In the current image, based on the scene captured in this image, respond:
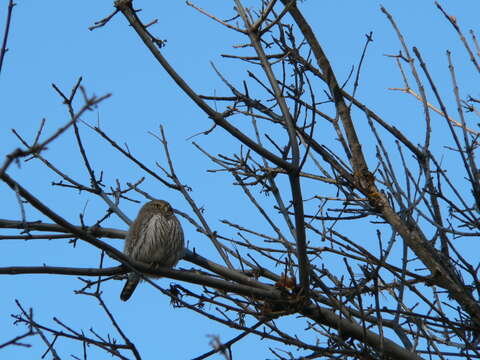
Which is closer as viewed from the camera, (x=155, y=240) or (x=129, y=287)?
(x=155, y=240)

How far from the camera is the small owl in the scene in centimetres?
616

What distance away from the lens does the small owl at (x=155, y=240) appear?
616cm

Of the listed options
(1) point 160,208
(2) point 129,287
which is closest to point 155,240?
(1) point 160,208

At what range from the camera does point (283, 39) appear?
5363 millimetres

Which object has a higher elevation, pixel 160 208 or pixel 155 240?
pixel 160 208

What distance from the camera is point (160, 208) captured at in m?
6.83

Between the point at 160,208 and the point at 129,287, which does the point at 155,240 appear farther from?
the point at 129,287

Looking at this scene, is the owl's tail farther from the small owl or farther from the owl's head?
the owl's head

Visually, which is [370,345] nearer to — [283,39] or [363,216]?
[363,216]

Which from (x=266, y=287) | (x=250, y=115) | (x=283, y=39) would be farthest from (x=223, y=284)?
(x=283, y=39)

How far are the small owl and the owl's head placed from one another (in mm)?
15

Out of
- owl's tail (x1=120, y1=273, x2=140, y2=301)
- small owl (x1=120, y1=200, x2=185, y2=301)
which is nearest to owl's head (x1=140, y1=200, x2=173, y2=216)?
small owl (x1=120, y1=200, x2=185, y2=301)

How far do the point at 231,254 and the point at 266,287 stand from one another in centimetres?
76

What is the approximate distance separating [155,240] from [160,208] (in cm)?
67
